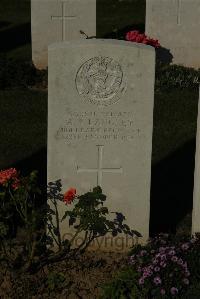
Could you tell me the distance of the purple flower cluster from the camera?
18.9ft

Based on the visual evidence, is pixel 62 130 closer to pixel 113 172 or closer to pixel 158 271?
pixel 113 172

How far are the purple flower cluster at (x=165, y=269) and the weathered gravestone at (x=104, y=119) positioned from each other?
77cm

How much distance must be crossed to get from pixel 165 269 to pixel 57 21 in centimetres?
828

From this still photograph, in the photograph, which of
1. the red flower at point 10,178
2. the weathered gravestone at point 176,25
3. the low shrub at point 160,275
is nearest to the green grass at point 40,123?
the weathered gravestone at point 176,25

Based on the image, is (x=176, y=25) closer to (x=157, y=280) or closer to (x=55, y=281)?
(x=55, y=281)

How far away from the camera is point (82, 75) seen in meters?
6.39

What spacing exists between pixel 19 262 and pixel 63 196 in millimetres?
694

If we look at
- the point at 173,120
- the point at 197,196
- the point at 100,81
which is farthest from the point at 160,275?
the point at 173,120

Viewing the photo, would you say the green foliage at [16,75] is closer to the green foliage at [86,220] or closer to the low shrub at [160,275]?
the green foliage at [86,220]

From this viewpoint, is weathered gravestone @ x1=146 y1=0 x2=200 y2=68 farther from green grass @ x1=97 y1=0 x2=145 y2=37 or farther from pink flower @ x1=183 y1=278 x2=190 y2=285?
pink flower @ x1=183 y1=278 x2=190 y2=285

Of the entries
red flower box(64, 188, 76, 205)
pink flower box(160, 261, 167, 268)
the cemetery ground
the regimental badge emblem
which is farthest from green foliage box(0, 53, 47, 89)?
pink flower box(160, 261, 167, 268)

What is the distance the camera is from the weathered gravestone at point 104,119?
6.34 meters

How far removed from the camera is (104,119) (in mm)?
6496

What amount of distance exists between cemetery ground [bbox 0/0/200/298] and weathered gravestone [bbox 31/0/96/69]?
2.02 ft
